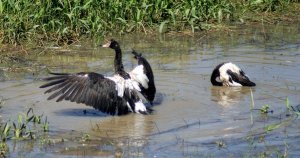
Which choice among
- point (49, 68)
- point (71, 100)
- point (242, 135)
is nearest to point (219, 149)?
point (242, 135)

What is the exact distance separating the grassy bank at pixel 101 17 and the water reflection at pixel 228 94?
2.79 m

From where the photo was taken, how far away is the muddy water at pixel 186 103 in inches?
308

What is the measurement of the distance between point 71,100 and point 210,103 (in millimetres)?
1746

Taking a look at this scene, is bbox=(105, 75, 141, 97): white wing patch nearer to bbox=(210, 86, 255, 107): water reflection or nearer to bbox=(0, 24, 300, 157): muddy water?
bbox=(0, 24, 300, 157): muddy water

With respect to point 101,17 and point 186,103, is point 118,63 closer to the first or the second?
point 186,103

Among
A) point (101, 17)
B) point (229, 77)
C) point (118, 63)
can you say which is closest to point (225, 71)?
point (229, 77)

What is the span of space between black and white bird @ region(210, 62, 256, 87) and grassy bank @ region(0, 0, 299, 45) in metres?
2.56

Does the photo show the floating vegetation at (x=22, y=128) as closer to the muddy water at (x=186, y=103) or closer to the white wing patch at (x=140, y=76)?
the muddy water at (x=186, y=103)

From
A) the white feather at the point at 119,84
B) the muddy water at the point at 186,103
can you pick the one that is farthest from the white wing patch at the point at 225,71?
the white feather at the point at 119,84

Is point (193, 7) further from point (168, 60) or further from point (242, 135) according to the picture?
point (242, 135)

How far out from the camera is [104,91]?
9.21 meters

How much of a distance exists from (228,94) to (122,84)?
172 cm

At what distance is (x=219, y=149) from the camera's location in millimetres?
7684

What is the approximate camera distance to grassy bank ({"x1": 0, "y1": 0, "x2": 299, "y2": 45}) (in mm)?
12531
